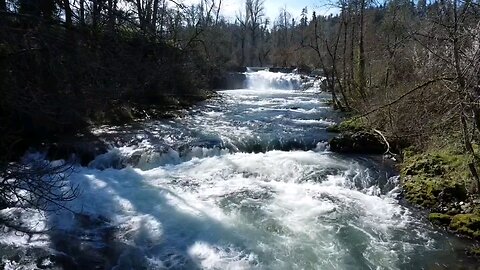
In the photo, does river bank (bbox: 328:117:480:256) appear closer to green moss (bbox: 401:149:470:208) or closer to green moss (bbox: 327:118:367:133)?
green moss (bbox: 401:149:470:208)

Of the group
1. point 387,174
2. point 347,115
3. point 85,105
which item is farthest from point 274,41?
point 85,105

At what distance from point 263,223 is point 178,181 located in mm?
2872

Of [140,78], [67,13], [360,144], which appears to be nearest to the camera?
[67,13]

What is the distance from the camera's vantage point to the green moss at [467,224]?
654 cm

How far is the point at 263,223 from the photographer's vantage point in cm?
696

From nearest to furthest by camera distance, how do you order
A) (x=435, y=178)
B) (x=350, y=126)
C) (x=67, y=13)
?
1. (x=67, y=13)
2. (x=435, y=178)
3. (x=350, y=126)

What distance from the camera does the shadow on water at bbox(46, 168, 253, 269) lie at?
19.1 feet

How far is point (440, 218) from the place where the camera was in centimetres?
713

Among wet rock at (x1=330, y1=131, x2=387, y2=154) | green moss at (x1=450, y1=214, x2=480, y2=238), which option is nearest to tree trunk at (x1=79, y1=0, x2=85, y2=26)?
green moss at (x1=450, y1=214, x2=480, y2=238)

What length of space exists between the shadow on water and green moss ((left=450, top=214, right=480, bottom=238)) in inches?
140

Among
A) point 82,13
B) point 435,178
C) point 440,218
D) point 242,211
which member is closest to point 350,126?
point 435,178

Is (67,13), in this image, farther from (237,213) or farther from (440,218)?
(440,218)

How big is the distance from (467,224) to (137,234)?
17.4ft

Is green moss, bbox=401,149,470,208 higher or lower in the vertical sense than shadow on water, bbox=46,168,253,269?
higher
